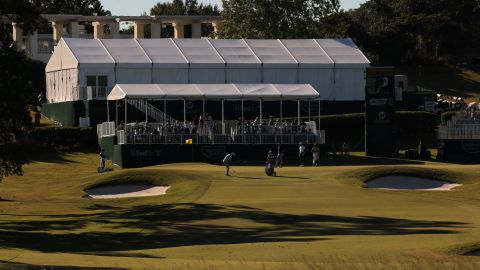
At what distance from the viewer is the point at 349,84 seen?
99.5 m

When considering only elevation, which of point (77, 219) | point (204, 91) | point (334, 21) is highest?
point (334, 21)

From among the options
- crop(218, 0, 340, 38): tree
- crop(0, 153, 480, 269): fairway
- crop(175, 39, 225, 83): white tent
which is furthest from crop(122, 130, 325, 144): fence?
crop(218, 0, 340, 38): tree

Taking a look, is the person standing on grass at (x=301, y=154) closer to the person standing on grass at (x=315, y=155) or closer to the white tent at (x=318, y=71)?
the person standing on grass at (x=315, y=155)

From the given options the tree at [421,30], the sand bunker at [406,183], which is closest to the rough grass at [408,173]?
the sand bunker at [406,183]

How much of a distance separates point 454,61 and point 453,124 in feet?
222

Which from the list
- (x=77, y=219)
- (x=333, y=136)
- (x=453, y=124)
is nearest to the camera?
(x=77, y=219)

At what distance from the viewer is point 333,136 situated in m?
91.2

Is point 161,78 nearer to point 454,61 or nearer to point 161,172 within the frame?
point 161,172

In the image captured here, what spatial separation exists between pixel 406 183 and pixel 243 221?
1819 centimetres

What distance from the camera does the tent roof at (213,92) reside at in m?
83.0

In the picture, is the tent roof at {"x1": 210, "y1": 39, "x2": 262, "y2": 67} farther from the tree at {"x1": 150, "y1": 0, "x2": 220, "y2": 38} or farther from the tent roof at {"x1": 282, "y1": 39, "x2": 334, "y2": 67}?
the tree at {"x1": 150, "y1": 0, "x2": 220, "y2": 38}

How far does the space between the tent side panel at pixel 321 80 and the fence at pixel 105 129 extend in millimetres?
19843

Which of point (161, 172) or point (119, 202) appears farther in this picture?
point (161, 172)

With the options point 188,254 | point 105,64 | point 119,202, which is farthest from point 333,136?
point 188,254
